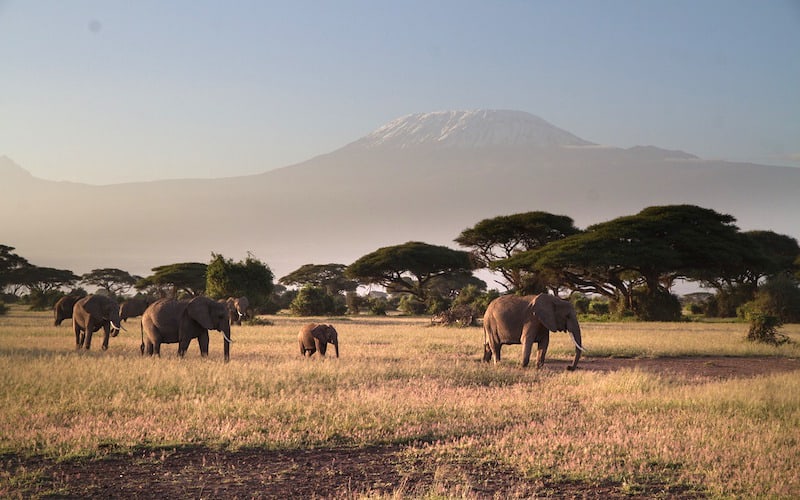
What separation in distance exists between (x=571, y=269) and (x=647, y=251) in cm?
854

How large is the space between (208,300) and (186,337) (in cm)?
110

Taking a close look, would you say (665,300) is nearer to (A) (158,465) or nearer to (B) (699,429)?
(B) (699,429)

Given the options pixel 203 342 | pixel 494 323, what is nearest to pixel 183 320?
pixel 203 342

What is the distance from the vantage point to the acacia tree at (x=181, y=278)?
6981cm

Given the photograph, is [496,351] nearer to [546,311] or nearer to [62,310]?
[546,311]

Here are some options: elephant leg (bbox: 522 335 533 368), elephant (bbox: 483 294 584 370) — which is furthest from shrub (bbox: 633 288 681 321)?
elephant leg (bbox: 522 335 533 368)

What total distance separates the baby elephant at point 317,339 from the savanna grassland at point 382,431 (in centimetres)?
272

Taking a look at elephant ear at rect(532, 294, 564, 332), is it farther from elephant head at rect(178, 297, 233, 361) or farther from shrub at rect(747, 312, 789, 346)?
shrub at rect(747, 312, 789, 346)

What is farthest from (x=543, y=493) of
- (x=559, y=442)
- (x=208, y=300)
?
(x=208, y=300)

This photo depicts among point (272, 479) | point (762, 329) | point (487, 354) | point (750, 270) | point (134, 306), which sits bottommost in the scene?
point (272, 479)

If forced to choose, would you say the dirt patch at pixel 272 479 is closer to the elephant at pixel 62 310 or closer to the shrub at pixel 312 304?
the elephant at pixel 62 310

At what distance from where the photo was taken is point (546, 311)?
1703 cm

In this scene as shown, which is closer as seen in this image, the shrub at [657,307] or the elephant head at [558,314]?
the elephant head at [558,314]

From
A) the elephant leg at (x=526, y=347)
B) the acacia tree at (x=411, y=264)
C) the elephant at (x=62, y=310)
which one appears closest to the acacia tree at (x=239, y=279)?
the elephant at (x=62, y=310)
